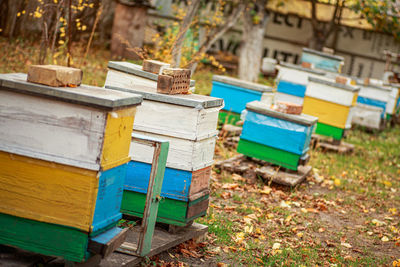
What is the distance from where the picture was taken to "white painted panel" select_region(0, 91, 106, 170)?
9.64 feet

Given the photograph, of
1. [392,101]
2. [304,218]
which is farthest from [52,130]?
[392,101]

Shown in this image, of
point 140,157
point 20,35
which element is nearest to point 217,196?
point 140,157

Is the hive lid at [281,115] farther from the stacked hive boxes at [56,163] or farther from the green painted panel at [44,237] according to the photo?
the green painted panel at [44,237]

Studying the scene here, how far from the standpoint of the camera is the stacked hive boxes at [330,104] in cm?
898

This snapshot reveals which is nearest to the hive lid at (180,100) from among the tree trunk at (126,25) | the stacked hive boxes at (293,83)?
the stacked hive boxes at (293,83)

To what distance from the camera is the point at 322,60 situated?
12.1m

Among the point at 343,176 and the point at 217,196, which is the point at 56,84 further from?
the point at 343,176

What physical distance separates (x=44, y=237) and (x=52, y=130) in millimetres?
639

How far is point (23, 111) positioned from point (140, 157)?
1314 mm

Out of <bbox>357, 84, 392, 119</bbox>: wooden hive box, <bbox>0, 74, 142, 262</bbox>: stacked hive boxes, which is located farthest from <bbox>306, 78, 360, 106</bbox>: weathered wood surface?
<bbox>0, 74, 142, 262</bbox>: stacked hive boxes

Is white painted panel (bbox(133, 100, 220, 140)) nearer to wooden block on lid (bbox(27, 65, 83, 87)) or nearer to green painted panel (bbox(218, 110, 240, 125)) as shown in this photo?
wooden block on lid (bbox(27, 65, 83, 87))

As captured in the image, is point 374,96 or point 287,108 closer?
point 287,108

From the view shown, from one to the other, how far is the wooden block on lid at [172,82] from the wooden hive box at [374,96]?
28.9ft

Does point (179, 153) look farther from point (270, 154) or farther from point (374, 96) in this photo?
point (374, 96)
